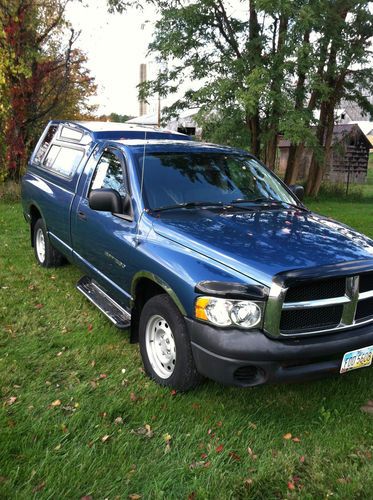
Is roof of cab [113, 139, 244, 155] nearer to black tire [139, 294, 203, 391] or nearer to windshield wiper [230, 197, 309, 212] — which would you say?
windshield wiper [230, 197, 309, 212]

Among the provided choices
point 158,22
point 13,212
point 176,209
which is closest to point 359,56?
point 158,22

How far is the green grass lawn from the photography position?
2668 mm

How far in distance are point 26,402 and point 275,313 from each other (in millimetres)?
1879

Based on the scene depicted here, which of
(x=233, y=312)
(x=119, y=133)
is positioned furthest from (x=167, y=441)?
(x=119, y=133)

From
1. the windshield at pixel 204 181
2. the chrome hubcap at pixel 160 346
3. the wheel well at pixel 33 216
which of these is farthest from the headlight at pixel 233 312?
the wheel well at pixel 33 216

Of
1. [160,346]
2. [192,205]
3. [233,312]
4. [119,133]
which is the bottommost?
[160,346]

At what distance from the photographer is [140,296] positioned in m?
3.88

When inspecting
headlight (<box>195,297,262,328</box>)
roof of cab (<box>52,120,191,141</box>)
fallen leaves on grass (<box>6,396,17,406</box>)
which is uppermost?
roof of cab (<box>52,120,191,141</box>)

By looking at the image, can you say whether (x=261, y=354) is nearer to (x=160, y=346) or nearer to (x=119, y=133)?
(x=160, y=346)

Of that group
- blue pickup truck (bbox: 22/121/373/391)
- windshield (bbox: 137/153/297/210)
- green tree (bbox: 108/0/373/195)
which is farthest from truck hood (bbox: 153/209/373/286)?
green tree (bbox: 108/0/373/195)

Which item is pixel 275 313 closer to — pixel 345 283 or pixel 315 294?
pixel 315 294

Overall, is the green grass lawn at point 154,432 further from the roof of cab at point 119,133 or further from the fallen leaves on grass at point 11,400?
the roof of cab at point 119,133

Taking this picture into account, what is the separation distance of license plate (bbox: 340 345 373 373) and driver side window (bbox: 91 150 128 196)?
224 centimetres

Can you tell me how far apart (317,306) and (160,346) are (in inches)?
49.9
